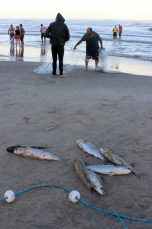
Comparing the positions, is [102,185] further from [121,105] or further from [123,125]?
[121,105]

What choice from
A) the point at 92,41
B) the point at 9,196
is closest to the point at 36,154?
the point at 9,196

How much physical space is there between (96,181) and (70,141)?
127 centimetres

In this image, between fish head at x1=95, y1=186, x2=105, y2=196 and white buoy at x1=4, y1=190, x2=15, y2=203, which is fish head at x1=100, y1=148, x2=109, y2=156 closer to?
fish head at x1=95, y1=186, x2=105, y2=196

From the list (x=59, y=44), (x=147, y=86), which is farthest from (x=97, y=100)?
(x=59, y=44)

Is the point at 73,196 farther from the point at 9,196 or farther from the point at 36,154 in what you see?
the point at 36,154

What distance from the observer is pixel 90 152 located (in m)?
3.72

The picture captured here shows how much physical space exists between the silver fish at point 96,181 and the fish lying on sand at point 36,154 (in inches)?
22.6

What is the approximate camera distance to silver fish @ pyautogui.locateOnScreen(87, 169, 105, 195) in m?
2.86

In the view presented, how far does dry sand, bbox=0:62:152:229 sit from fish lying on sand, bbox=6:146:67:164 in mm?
75

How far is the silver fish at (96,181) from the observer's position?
113 inches

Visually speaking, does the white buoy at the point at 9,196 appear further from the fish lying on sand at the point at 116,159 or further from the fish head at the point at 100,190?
the fish lying on sand at the point at 116,159

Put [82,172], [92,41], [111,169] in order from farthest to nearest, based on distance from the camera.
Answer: [92,41]
[111,169]
[82,172]

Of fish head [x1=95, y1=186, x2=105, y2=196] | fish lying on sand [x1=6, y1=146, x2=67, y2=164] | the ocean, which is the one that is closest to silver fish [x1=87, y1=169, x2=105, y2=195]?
fish head [x1=95, y1=186, x2=105, y2=196]

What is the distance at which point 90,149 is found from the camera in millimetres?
3738
